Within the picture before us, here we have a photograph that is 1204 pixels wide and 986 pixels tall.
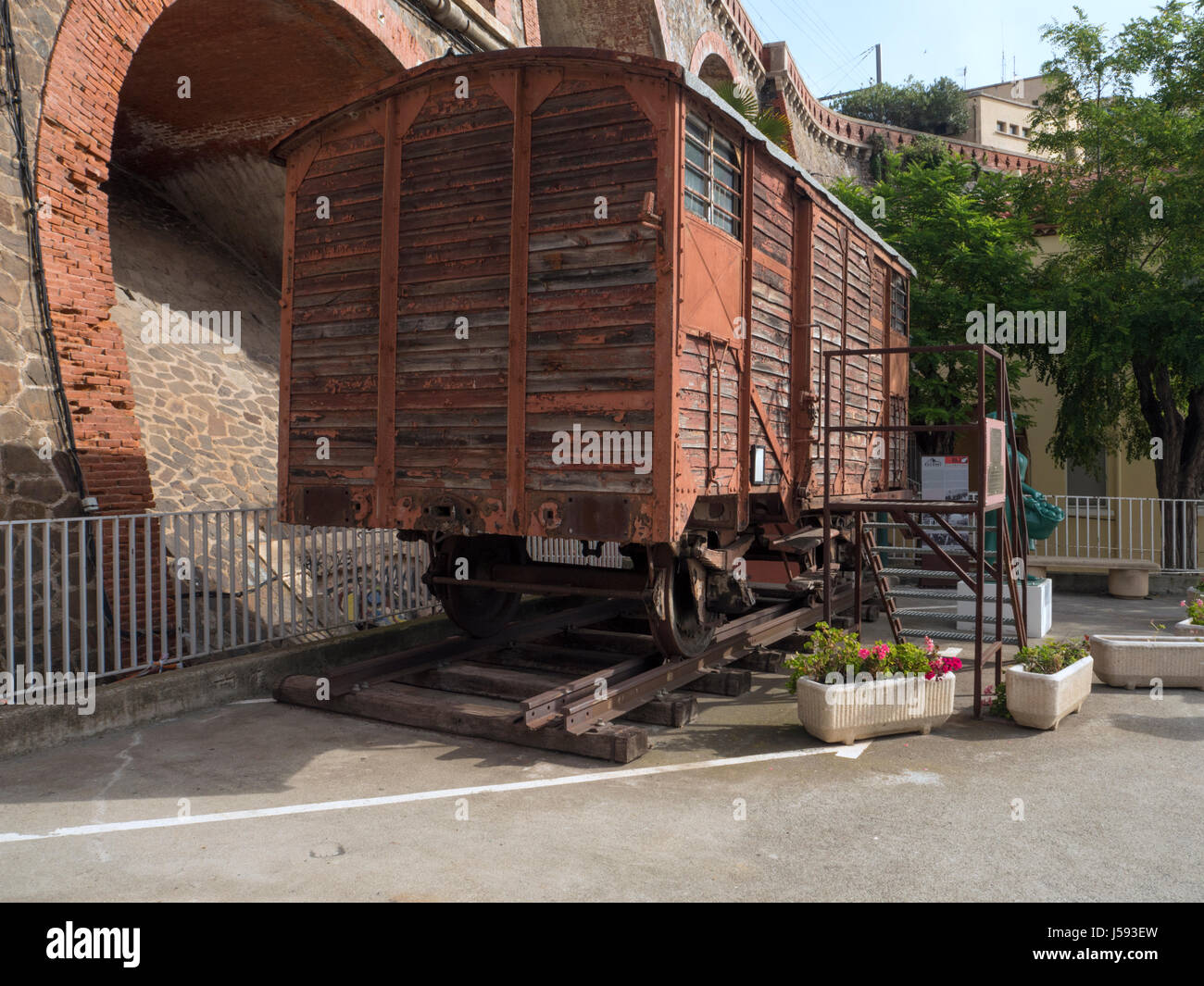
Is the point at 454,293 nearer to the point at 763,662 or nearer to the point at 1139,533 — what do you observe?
the point at 763,662

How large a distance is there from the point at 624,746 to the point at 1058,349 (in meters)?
13.5

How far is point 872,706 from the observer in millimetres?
6516

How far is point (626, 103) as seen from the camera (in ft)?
21.3

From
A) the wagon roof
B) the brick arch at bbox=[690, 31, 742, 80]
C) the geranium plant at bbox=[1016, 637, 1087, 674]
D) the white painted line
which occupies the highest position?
the brick arch at bbox=[690, 31, 742, 80]

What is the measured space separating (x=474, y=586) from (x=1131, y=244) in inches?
563

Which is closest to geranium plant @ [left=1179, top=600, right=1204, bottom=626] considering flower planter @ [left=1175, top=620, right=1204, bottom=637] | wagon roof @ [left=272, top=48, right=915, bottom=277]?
flower planter @ [left=1175, top=620, right=1204, bottom=637]

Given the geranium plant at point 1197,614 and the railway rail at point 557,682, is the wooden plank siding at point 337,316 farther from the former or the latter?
the geranium plant at point 1197,614

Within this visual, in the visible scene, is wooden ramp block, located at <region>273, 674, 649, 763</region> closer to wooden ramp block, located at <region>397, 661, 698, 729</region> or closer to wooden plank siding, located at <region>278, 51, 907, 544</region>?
wooden ramp block, located at <region>397, 661, 698, 729</region>

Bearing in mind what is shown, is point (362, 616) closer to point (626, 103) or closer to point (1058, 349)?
point (626, 103)

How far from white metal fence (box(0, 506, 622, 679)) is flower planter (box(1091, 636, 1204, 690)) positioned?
468 centimetres

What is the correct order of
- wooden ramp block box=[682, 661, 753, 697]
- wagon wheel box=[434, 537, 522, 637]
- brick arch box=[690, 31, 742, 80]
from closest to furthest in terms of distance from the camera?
wooden ramp block box=[682, 661, 753, 697] < wagon wheel box=[434, 537, 522, 637] < brick arch box=[690, 31, 742, 80]

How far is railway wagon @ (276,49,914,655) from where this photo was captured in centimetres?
643

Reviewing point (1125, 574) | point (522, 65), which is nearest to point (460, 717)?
point (522, 65)

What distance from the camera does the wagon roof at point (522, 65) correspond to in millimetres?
6406
